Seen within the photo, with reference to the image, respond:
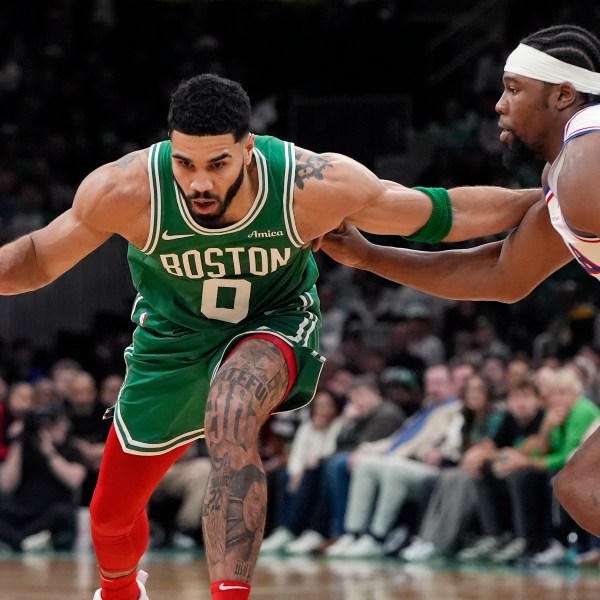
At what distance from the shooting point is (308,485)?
9.84 m

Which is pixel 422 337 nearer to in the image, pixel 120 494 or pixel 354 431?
pixel 354 431

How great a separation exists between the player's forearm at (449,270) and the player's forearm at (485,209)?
0.22 meters

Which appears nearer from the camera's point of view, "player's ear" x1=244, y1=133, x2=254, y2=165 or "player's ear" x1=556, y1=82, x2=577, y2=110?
"player's ear" x1=244, y1=133, x2=254, y2=165

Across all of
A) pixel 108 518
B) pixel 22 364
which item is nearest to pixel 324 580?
pixel 108 518

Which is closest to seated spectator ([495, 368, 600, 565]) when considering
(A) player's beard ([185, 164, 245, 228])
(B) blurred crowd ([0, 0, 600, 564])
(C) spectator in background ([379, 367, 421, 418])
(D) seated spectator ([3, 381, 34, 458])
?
(B) blurred crowd ([0, 0, 600, 564])

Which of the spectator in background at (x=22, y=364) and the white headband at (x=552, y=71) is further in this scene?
the spectator in background at (x=22, y=364)

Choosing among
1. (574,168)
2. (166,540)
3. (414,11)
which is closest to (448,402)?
(166,540)

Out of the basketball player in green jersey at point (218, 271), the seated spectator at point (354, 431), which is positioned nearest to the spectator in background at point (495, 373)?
the seated spectator at point (354, 431)

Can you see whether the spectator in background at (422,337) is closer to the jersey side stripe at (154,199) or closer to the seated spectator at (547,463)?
the seated spectator at (547,463)

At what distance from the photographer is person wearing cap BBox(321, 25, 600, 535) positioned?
14.0 ft

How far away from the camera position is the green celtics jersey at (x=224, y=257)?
4543 millimetres

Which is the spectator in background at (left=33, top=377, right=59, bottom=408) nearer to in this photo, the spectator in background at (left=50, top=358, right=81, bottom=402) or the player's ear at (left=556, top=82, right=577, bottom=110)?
the spectator in background at (left=50, top=358, right=81, bottom=402)

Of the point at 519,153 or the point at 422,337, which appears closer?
the point at 519,153

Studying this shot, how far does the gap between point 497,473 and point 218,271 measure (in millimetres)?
4675
